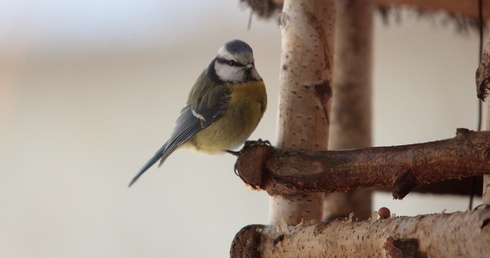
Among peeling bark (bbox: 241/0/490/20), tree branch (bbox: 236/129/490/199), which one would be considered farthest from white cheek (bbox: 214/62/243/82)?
tree branch (bbox: 236/129/490/199)

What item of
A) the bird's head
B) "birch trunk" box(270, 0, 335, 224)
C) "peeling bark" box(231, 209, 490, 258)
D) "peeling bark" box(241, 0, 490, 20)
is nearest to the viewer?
"peeling bark" box(231, 209, 490, 258)

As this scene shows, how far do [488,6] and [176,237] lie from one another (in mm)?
1000

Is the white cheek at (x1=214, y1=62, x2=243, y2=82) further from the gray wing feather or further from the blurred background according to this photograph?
the blurred background

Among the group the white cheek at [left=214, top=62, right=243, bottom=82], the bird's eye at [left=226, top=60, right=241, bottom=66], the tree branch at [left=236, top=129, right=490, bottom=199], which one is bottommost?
the tree branch at [left=236, top=129, right=490, bottom=199]

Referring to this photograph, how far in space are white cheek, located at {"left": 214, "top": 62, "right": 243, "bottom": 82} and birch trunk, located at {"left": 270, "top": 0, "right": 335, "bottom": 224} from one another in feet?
0.62

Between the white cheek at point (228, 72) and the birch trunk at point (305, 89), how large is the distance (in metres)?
0.19

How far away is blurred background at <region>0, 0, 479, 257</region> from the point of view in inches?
70.8

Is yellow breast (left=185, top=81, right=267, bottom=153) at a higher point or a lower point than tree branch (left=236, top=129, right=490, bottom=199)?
higher

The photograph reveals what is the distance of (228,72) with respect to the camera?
1.13 m

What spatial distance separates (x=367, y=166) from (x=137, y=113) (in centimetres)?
132

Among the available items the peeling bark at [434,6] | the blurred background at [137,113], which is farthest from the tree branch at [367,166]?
the blurred background at [137,113]

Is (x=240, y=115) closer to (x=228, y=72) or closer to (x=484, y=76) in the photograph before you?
(x=228, y=72)

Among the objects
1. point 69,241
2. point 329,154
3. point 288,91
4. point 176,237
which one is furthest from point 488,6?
point 69,241

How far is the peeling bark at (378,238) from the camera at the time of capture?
57 centimetres
